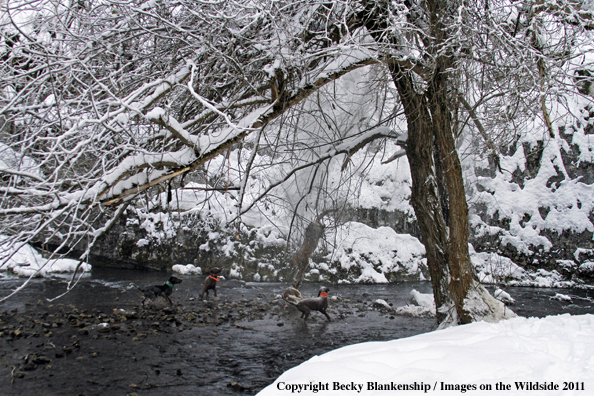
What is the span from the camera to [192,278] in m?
12.1

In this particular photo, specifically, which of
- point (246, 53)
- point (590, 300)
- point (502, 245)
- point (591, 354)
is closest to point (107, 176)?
point (246, 53)

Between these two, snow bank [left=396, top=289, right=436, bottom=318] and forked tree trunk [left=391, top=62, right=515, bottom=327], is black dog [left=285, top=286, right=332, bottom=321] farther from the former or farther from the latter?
forked tree trunk [left=391, top=62, right=515, bottom=327]

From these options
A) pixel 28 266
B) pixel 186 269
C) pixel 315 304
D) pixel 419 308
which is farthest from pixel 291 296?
pixel 28 266

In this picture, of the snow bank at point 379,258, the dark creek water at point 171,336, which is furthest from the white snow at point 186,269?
the snow bank at point 379,258

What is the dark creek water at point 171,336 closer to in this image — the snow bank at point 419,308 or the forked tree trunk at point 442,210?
the snow bank at point 419,308

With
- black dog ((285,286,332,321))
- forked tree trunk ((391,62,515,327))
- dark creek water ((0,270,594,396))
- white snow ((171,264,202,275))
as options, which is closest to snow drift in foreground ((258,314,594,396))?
forked tree trunk ((391,62,515,327))

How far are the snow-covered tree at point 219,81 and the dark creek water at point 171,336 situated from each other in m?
1.59

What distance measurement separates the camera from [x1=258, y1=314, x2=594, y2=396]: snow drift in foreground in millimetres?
2105

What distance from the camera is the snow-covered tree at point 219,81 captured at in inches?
130

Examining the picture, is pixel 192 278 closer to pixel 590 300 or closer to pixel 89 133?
pixel 89 133

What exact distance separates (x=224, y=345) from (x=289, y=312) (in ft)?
9.18

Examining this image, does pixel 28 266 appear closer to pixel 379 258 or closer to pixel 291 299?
pixel 291 299

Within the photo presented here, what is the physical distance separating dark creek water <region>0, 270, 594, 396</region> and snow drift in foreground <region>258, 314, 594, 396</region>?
1.85m

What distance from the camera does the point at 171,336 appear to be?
18.7 ft
